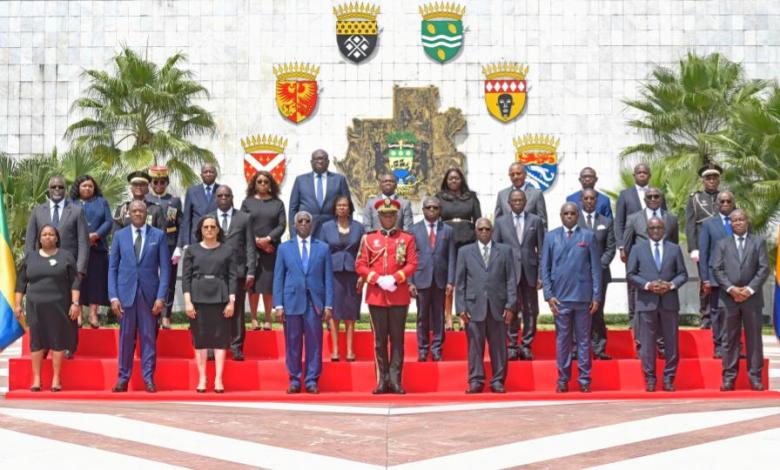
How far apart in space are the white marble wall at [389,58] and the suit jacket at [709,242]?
1382cm

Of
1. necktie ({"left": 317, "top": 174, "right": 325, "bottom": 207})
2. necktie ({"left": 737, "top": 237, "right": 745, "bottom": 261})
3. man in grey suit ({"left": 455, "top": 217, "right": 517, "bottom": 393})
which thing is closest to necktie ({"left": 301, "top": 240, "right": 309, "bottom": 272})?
necktie ({"left": 317, "top": 174, "right": 325, "bottom": 207})

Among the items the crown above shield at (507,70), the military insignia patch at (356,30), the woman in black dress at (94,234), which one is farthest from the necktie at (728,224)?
the military insignia patch at (356,30)

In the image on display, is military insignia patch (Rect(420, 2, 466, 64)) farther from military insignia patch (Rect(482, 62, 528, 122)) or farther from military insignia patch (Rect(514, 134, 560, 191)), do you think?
military insignia patch (Rect(514, 134, 560, 191))

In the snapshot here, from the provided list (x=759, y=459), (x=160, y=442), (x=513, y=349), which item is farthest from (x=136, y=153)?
(x=759, y=459)

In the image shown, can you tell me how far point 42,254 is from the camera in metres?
12.6

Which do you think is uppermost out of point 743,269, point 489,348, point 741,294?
point 743,269

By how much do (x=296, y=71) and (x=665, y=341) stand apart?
1627cm

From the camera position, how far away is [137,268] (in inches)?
494

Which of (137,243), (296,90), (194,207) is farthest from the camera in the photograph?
(296,90)

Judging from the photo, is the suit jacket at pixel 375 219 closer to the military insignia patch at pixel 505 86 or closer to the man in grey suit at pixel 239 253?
the man in grey suit at pixel 239 253

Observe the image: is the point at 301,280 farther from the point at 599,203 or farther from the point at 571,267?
the point at 599,203

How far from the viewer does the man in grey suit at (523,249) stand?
12969mm

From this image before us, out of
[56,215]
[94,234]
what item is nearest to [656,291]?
[94,234]

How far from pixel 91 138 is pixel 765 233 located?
47.3ft
